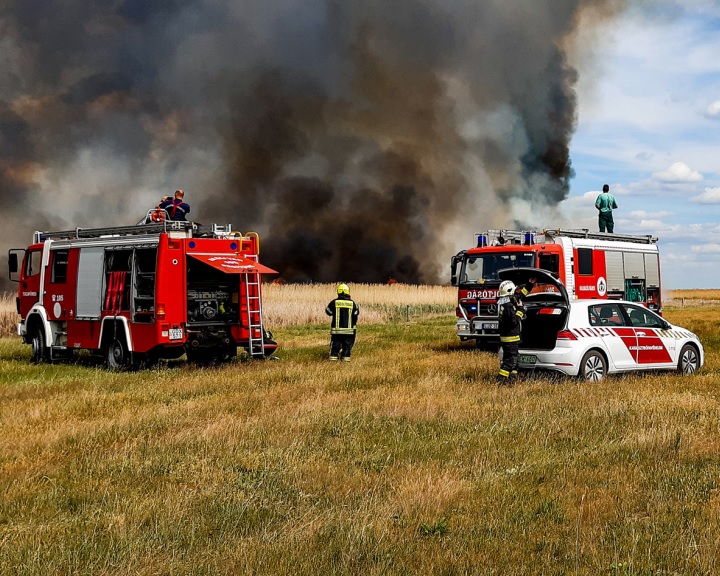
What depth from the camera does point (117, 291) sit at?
Result: 16297 millimetres

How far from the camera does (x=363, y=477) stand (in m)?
7.25

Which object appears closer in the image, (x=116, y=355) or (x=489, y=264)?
(x=116, y=355)

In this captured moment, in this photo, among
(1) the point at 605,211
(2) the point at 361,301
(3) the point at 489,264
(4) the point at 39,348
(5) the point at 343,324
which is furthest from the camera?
(2) the point at 361,301

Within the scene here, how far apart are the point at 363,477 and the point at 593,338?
709 cm

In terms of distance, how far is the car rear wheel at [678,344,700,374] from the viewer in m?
14.6

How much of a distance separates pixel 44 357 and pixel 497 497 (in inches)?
558

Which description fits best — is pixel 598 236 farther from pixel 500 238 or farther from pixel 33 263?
pixel 33 263

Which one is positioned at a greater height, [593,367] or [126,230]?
[126,230]

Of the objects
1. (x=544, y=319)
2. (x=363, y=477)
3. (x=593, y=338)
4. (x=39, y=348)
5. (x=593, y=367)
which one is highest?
(x=544, y=319)

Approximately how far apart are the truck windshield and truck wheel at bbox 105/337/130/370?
7755 millimetres

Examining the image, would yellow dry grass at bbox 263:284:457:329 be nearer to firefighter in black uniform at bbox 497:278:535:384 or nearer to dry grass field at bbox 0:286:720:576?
dry grass field at bbox 0:286:720:576

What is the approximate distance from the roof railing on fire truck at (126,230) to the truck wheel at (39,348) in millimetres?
2185

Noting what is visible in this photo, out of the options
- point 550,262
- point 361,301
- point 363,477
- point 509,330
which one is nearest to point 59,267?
point 509,330

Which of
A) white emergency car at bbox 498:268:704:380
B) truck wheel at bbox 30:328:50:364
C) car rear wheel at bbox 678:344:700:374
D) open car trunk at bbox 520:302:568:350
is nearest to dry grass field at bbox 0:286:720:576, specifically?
white emergency car at bbox 498:268:704:380
